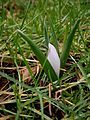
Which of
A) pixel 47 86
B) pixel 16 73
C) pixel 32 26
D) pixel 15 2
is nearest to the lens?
pixel 47 86

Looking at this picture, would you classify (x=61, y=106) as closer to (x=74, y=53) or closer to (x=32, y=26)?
(x=74, y=53)

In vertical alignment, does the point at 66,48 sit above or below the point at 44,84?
above

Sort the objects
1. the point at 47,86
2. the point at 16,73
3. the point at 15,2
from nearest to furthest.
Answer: the point at 47,86 → the point at 16,73 → the point at 15,2

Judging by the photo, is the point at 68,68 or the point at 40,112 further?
the point at 68,68

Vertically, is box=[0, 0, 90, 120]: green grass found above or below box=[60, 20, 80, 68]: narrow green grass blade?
below

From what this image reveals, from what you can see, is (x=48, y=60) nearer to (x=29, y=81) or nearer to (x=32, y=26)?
(x=29, y=81)

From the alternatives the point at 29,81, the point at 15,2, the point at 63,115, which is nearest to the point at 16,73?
the point at 29,81

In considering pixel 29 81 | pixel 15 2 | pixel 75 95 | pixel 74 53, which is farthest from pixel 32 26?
pixel 15 2

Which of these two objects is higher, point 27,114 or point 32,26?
point 32,26

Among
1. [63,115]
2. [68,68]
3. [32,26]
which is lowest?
[63,115]

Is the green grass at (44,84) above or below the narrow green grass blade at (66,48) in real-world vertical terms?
below
